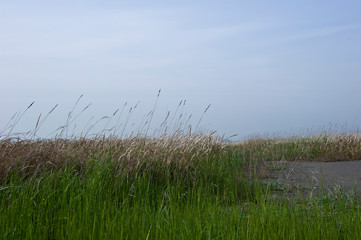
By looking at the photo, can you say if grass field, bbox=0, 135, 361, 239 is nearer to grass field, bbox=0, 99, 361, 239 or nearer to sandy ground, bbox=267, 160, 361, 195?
grass field, bbox=0, 99, 361, 239

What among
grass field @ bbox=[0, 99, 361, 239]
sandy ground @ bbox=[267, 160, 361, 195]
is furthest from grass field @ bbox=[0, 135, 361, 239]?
sandy ground @ bbox=[267, 160, 361, 195]

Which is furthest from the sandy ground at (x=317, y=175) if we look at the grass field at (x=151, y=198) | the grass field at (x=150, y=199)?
the grass field at (x=150, y=199)

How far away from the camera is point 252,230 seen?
3092mm

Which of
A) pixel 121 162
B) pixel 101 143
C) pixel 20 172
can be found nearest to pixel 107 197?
pixel 121 162

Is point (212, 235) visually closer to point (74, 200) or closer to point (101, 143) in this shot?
point (74, 200)

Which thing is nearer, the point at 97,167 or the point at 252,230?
the point at 252,230

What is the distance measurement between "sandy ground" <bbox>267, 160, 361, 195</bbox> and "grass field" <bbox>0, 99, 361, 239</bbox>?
0.52 meters

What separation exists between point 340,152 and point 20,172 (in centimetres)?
781

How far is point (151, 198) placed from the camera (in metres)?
4.73

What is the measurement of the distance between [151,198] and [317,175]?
3.67m

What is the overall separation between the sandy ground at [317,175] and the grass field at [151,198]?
0.52m

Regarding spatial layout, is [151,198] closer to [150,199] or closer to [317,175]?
[150,199]

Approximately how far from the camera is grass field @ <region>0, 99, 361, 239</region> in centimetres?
308

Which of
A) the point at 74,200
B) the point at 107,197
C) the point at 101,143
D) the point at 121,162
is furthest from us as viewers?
the point at 101,143
